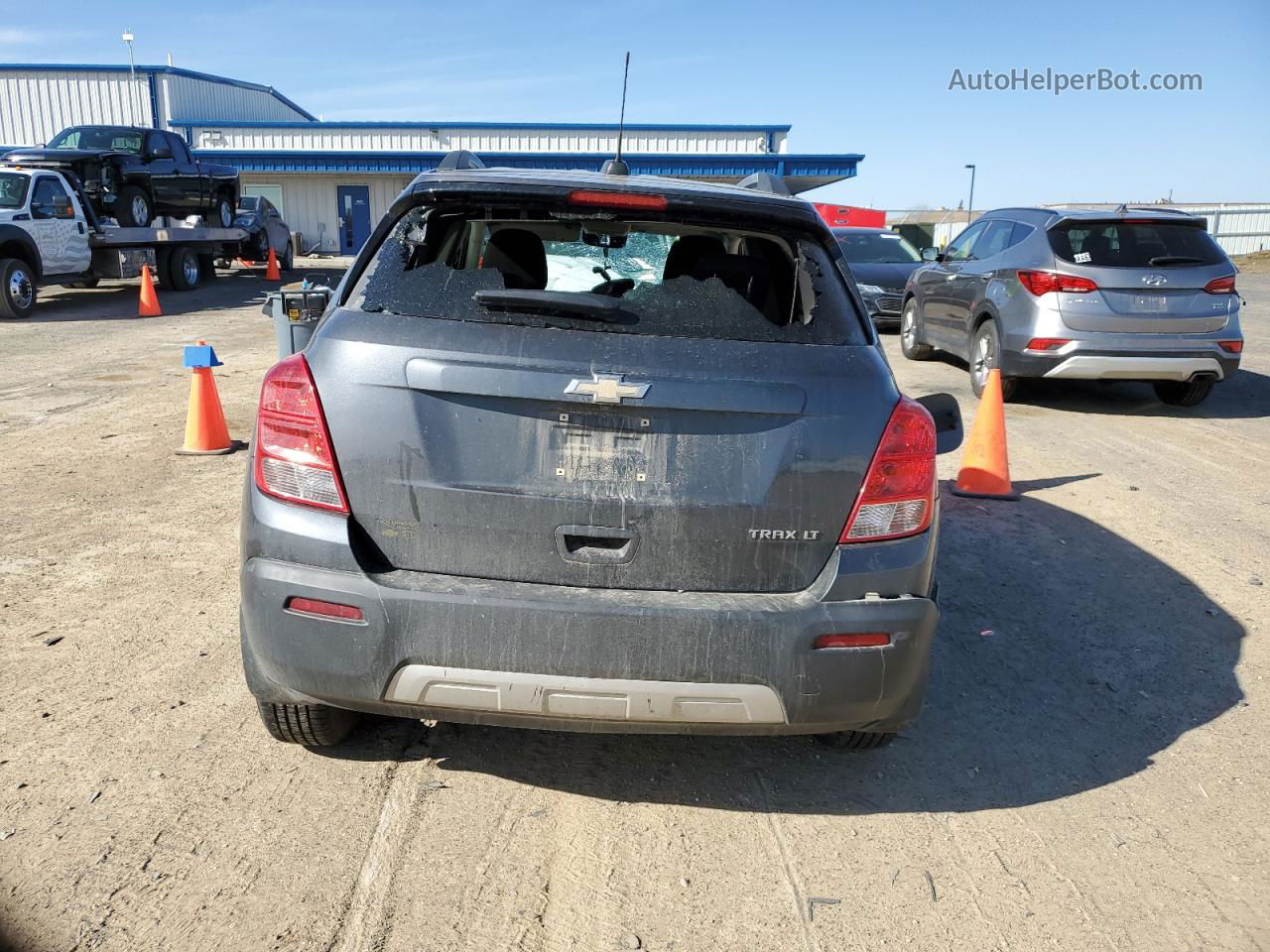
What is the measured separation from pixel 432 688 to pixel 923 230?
127 feet

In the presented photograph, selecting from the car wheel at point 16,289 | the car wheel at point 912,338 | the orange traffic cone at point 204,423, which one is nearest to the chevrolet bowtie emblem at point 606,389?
the orange traffic cone at point 204,423

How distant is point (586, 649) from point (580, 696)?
13 cm

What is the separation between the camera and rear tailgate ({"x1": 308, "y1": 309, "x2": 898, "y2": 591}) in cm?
265

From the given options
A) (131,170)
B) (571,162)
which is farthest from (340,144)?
(131,170)

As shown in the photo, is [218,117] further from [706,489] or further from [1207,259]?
[706,489]

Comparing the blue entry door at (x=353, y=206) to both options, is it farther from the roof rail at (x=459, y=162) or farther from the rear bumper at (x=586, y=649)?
the rear bumper at (x=586, y=649)

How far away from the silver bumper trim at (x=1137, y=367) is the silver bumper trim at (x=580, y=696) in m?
7.41

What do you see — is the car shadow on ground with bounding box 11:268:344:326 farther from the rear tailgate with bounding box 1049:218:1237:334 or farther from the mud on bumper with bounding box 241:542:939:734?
the mud on bumper with bounding box 241:542:939:734

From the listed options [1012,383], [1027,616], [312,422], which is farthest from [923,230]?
[312,422]

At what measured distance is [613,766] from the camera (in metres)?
3.34

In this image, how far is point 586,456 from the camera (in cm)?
266

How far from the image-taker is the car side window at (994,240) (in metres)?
10.2

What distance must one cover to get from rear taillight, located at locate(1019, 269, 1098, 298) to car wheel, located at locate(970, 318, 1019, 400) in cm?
59

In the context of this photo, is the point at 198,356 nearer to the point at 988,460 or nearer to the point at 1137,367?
the point at 988,460
